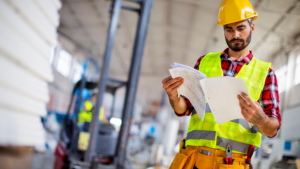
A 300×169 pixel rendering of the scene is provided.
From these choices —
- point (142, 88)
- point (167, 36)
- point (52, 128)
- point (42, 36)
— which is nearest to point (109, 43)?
point (42, 36)

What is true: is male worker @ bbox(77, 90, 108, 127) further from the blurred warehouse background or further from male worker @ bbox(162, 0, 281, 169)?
male worker @ bbox(162, 0, 281, 169)

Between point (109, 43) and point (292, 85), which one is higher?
point (109, 43)

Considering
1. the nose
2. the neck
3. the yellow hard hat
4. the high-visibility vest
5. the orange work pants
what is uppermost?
the yellow hard hat

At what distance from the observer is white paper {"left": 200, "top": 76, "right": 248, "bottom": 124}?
1271mm

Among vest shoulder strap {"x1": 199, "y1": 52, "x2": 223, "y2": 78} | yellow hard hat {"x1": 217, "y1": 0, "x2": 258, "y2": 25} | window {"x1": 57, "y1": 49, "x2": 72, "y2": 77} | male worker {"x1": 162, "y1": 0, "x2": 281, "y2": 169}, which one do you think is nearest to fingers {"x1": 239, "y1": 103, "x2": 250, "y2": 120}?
male worker {"x1": 162, "y1": 0, "x2": 281, "y2": 169}

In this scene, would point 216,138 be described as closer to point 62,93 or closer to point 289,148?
point 289,148

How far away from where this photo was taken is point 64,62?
1847cm

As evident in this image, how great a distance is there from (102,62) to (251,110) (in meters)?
2.88

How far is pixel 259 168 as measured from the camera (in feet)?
13.4

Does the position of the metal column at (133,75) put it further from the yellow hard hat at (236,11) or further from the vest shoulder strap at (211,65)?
the yellow hard hat at (236,11)

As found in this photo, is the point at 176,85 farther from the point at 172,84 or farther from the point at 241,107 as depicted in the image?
the point at 241,107

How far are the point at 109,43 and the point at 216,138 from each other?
9.07ft

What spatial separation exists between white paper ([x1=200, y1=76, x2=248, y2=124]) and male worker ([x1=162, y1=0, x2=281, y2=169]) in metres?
0.06

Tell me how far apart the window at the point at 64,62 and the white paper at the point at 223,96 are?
17.2m
